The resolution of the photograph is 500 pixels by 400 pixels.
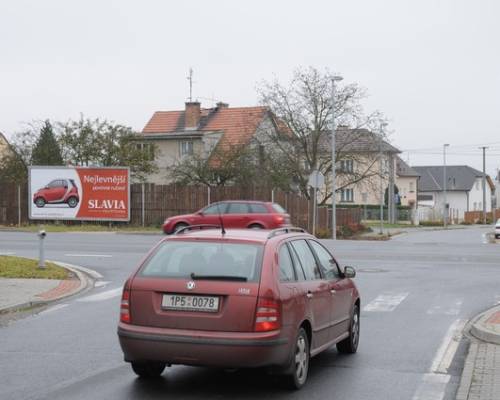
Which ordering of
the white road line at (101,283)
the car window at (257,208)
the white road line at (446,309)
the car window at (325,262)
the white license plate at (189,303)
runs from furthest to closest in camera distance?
the car window at (257,208)
the white road line at (101,283)
the white road line at (446,309)
the car window at (325,262)
the white license plate at (189,303)

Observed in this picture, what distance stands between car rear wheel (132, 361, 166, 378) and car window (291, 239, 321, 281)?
1.67 metres

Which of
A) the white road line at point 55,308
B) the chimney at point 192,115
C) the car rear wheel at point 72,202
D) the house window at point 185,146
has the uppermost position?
the chimney at point 192,115

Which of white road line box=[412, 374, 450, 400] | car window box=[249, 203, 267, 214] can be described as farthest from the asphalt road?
car window box=[249, 203, 267, 214]

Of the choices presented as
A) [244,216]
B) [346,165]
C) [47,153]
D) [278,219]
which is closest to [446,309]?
[278,219]

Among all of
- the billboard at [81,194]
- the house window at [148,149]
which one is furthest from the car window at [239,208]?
the house window at [148,149]

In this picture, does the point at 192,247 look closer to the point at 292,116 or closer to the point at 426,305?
the point at 426,305

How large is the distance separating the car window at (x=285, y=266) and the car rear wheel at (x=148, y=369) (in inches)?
56.9

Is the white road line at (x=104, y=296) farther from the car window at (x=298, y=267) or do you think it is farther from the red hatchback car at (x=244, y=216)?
the red hatchback car at (x=244, y=216)

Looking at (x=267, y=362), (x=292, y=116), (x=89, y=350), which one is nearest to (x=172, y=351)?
(x=267, y=362)

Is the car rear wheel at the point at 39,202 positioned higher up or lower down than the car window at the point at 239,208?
higher up

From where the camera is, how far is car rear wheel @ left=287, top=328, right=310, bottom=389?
7.38 meters

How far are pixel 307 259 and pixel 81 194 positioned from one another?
111 feet

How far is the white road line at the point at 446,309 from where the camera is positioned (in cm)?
1304

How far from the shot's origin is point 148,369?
7938 millimetres
